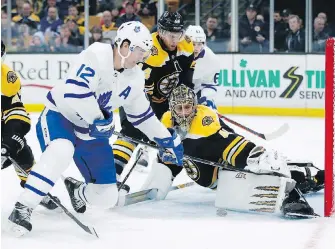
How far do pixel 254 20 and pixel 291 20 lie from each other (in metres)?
0.38

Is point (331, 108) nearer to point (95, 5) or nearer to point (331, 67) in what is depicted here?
point (331, 67)

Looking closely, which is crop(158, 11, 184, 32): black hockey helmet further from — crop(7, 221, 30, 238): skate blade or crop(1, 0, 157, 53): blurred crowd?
crop(1, 0, 157, 53): blurred crowd

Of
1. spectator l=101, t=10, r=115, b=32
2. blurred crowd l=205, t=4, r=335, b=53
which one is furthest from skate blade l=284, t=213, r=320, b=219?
spectator l=101, t=10, r=115, b=32

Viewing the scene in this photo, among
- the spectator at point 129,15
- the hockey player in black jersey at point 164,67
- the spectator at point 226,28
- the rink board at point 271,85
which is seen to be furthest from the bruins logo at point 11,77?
the spectator at point 129,15

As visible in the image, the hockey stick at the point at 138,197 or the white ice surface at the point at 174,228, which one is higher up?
the hockey stick at the point at 138,197

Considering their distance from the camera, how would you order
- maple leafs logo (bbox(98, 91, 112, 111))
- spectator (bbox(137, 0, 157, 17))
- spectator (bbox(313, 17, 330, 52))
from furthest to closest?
spectator (bbox(137, 0, 157, 17)) < spectator (bbox(313, 17, 330, 52)) < maple leafs logo (bbox(98, 91, 112, 111))

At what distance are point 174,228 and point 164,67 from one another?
1292 mm

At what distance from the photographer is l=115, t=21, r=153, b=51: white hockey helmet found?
3531mm

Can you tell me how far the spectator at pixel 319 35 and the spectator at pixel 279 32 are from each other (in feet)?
1.00

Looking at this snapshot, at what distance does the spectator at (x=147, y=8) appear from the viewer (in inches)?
374

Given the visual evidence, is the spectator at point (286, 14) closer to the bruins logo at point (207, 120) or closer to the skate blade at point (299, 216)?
the bruins logo at point (207, 120)

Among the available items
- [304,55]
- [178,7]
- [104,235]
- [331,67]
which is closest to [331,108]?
[331,67]

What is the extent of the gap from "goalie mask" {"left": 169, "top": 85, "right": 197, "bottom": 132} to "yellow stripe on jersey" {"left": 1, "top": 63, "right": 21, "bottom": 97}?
74 cm

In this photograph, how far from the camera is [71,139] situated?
3.61 m
